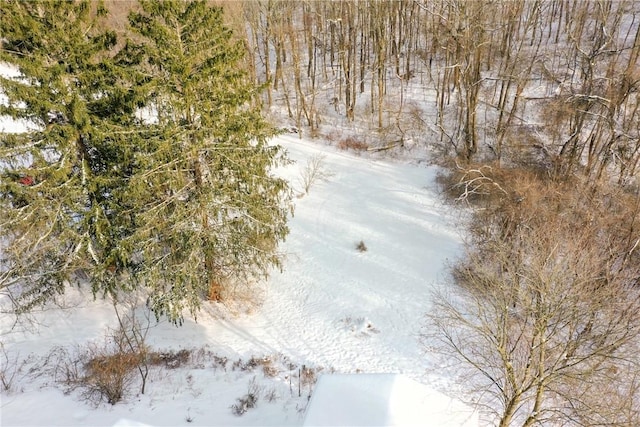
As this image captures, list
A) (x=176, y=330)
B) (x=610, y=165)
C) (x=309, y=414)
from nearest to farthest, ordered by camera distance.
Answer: (x=309, y=414), (x=176, y=330), (x=610, y=165)

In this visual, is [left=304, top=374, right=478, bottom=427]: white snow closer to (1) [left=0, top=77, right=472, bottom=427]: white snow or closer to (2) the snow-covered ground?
(1) [left=0, top=77, right=472, bottom=427]: white snow

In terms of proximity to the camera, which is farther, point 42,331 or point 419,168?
point 419,168

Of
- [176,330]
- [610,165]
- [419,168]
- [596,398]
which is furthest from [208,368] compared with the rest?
[610,165]

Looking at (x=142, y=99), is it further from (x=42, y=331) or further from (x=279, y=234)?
(x=42, y=331)

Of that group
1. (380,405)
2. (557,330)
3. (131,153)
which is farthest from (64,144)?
(557,330)

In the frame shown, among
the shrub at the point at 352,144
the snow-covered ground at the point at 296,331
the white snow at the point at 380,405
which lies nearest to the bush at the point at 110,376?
the snow-covered ground at the point at 296,331

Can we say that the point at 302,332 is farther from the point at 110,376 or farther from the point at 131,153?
the point at 131,153

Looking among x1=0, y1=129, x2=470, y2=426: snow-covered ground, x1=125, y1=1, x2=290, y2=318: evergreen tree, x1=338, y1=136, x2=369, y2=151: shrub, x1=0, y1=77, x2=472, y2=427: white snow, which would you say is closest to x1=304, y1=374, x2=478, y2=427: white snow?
x1=0, y1=77, x2=472, y2=427: white snow
